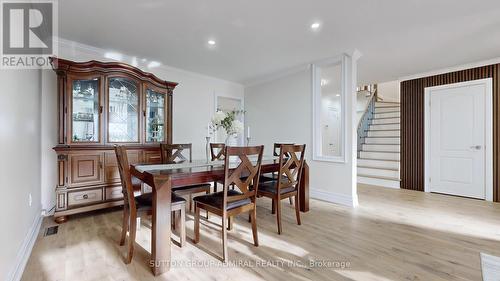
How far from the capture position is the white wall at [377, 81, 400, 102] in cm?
746

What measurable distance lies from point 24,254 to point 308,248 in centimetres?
241

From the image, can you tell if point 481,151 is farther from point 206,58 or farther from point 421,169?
point 206,58

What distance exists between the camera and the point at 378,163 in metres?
5.44

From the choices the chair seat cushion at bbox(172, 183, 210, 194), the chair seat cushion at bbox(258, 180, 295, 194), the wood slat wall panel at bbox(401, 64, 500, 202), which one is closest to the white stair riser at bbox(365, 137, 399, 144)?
the wood slat wall panel at bbox(401, 64, 500, 202)

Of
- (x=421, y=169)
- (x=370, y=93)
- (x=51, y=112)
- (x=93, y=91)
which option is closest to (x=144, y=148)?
(x=93, y=91)

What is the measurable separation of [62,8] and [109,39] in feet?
2.30

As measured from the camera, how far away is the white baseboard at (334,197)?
3504 mm

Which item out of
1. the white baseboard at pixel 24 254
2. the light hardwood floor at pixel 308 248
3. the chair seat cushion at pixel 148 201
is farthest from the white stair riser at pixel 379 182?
the white baseboard at pixel 24 254

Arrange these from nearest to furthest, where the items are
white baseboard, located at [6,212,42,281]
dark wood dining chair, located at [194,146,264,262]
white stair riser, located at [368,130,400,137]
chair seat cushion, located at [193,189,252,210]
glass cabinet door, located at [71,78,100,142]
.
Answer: white baseboard, located at [6,212,42,281] < dark wood dining chair, located at [194,146,264,262] < chair seat cushion, located at [193,189,252,210] < glass cabinet door, located at [71,78,100,142] < white stair riser, located at [368,130,400,137]

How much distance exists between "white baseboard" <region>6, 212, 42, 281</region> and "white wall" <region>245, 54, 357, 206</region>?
3657 mm

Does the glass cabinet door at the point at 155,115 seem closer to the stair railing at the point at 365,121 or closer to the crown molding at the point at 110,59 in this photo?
the crown molding at the point at 110,59

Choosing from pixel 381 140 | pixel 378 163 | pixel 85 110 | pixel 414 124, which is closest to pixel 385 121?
pixel 381 140

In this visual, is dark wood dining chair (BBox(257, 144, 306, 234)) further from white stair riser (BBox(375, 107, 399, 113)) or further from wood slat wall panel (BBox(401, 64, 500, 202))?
white stair riser (BBox(375, 107, 399, 113))

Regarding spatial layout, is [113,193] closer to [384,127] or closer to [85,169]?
[85,169]
